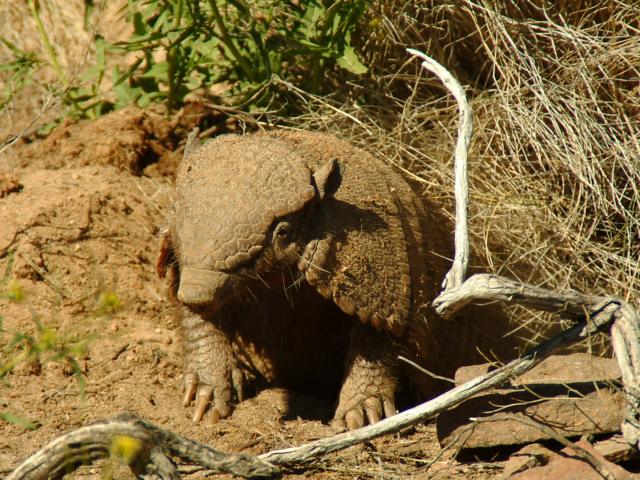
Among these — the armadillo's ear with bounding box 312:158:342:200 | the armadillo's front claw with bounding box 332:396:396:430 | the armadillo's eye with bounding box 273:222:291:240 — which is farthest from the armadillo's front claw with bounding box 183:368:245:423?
the armadillo's ear with bounding box 312:158:342:200

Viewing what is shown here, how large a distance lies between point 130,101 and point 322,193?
2224mm

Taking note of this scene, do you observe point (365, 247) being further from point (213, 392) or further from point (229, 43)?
point (229, 43)

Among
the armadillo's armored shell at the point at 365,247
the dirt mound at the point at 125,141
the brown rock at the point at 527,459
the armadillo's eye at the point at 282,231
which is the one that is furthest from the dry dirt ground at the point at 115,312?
the armadillo's eye at the point at 282,231

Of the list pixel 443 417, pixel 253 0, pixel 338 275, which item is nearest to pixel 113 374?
pixel 338 275

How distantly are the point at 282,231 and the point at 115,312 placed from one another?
2.88ft

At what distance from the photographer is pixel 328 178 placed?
4152 mm

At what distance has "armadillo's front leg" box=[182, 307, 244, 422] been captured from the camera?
4504 mm

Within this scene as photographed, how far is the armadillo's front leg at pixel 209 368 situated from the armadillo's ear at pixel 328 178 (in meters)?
1.01

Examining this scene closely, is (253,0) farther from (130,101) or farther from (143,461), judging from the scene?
(143,461)

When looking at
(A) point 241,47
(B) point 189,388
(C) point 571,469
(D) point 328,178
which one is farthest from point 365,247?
(A) point 241,47

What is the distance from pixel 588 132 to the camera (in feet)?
17.1

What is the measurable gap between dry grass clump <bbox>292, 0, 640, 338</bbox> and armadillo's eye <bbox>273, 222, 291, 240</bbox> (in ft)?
4.76

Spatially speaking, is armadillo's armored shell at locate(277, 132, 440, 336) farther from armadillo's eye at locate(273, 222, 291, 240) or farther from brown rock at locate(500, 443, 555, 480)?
brown rock at locate(500, 443, 555, 480)

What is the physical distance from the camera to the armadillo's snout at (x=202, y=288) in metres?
3.82
